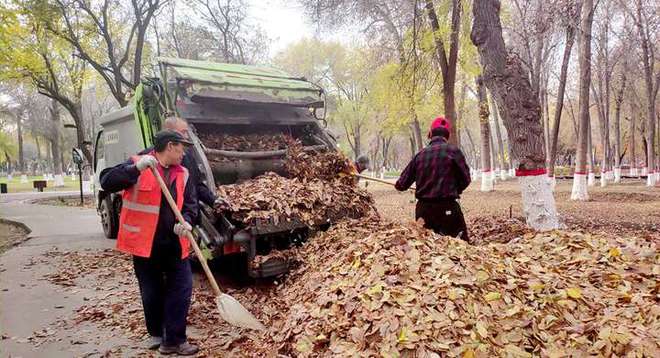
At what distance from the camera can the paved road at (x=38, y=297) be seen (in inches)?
137

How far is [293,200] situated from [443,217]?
154 centimetres

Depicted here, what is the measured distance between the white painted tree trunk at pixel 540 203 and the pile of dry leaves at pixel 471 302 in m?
1.96

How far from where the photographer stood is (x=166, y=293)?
3.36 m

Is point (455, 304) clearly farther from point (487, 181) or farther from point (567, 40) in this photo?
point (487, 181)

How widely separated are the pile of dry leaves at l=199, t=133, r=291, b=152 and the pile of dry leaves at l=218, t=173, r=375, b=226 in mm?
613

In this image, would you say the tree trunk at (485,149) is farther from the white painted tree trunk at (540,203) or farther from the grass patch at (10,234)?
the grass patch at (10,234)

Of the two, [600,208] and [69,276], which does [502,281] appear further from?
[600,208]

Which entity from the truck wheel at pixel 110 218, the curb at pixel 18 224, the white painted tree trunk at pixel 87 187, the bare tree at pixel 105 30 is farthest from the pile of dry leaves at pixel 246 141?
the white painted tree trunk at pixel 87 187

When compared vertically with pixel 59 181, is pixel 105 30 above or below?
above

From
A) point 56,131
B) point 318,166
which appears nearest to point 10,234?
point 318,166

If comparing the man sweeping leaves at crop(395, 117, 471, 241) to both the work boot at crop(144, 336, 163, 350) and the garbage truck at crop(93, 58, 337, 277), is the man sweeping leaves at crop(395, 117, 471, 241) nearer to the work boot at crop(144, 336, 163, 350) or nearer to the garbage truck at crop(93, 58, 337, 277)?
the garbage truck at crop(93, 58, 337, 277)

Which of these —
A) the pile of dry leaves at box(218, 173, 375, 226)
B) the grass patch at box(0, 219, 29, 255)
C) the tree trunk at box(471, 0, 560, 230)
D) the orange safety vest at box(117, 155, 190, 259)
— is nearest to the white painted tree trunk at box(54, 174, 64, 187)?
the grass patch at box(0, 219, 29, 255)

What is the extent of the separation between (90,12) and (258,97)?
12.5m

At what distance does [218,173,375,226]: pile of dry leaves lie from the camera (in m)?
4.52
